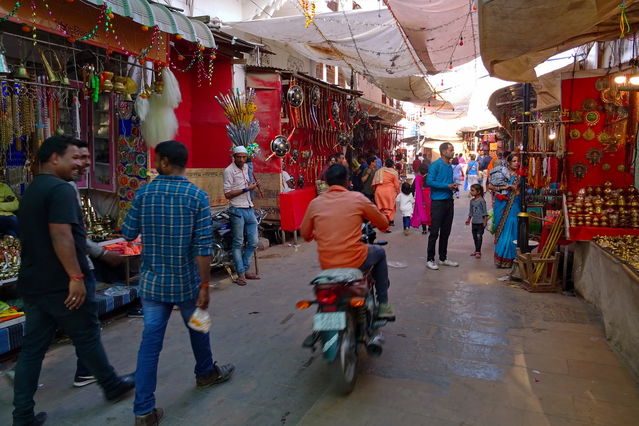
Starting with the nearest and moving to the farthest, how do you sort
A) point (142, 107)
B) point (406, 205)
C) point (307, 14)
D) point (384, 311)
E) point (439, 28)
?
point (384, 311) → point (142, 107) → point (439, 28) → point (307, 14) → point (406, 205)

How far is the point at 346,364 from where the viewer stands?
3.23 m

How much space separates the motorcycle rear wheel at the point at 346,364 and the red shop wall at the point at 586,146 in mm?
4764

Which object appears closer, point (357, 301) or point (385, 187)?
point (357, 301)

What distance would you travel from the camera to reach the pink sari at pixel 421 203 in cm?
1050

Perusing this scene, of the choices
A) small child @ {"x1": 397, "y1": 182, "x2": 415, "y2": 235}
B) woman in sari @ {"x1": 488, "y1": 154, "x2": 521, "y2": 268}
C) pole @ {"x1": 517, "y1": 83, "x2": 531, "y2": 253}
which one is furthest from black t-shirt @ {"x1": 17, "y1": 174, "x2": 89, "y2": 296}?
small child @ {"x1": 397, "y1": 182, "x2": 415, "y2": 235}

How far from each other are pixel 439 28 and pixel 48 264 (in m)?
6.84

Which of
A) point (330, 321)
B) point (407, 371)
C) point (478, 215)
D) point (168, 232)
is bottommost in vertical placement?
point (407, 371)

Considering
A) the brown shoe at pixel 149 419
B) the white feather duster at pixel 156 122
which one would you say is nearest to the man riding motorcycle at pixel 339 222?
the brown shoe at pixel 149 419

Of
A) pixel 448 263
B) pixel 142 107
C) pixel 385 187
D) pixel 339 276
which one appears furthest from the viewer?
pixel 385 187

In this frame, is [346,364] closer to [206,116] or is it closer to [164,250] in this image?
[164,250]

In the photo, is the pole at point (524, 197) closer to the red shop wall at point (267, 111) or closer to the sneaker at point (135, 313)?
the red shop wall at point (267, 111)

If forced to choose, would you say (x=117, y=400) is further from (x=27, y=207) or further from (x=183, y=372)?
(x=27, y=207)

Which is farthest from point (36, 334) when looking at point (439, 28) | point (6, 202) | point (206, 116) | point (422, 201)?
point (422, 201)

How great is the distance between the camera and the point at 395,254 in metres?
8.45
